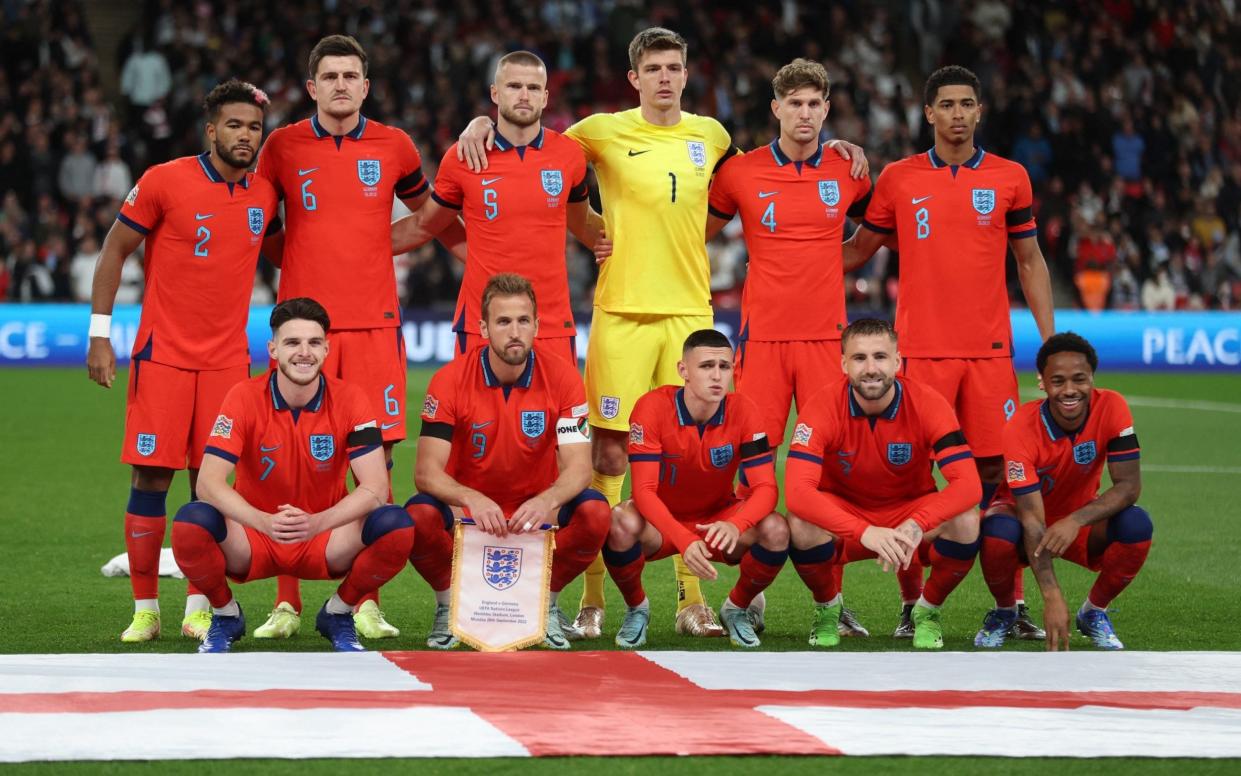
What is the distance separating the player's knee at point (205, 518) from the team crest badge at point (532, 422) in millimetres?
1180

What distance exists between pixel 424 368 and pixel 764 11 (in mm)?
8577

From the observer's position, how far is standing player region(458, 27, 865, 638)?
7.24 m

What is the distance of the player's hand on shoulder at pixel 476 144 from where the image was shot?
7.10 metres

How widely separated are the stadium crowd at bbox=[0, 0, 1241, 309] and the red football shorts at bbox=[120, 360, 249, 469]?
12934mm

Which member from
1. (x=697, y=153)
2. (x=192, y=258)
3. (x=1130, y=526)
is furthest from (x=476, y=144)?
(x=1130, y=526)

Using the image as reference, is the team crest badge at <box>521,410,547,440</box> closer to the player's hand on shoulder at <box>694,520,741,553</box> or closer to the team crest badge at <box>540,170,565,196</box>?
the player's hand on shoulder at <box>694,520,741,553</box>

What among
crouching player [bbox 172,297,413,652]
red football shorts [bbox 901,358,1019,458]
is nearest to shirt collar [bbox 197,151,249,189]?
crouching player [bbox 172,297,413,652]

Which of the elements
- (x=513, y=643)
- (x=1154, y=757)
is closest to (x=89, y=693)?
(x=513, y=643)

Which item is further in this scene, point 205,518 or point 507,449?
point 507,449

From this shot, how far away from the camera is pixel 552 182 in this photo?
7152 mm

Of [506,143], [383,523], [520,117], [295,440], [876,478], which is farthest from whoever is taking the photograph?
[506,143]

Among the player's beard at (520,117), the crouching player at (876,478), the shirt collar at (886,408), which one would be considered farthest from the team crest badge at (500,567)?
the player's beard at (520,117)

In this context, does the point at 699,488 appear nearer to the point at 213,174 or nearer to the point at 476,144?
the point at 476,144

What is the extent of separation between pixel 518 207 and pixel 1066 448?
7.83ft
